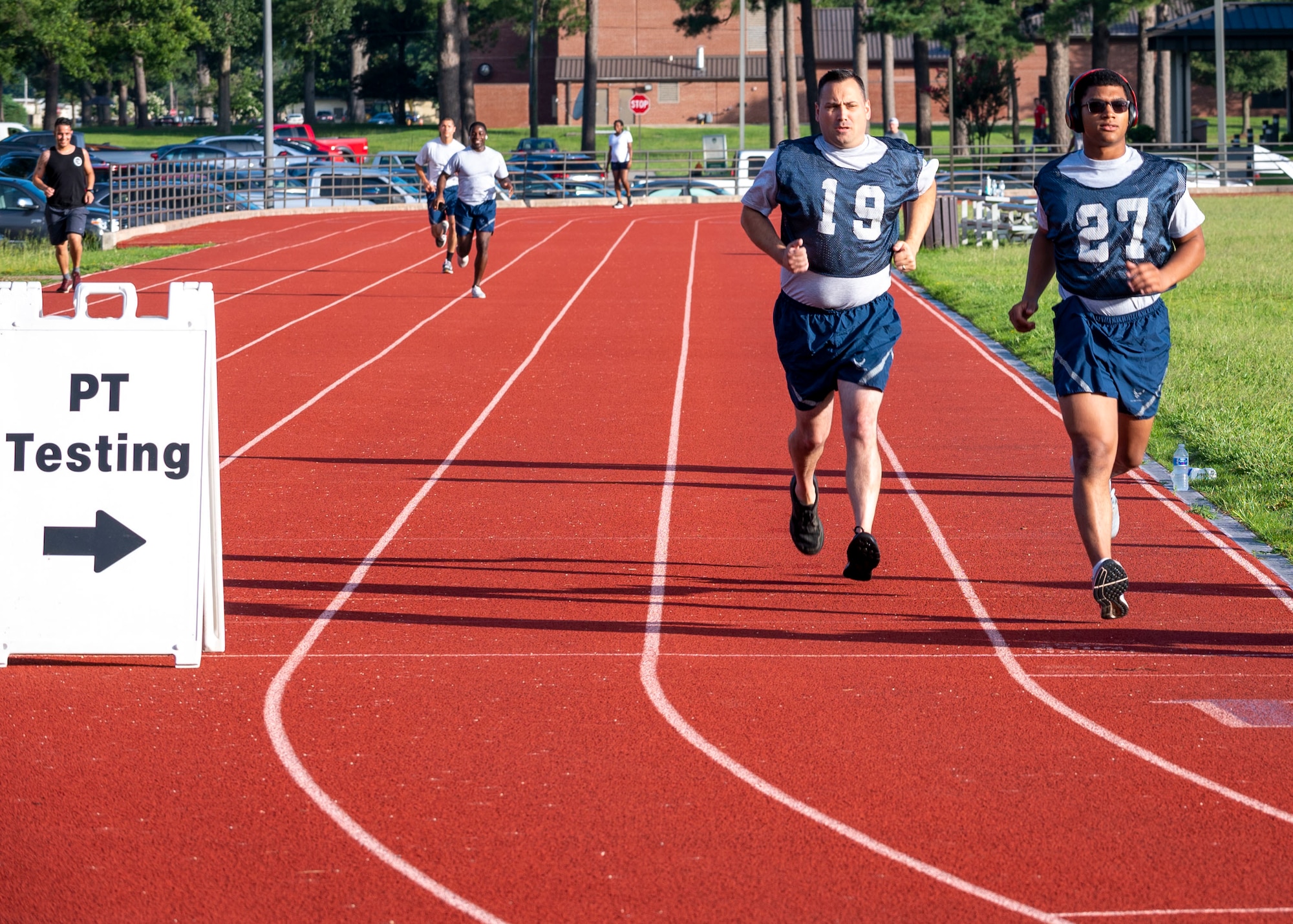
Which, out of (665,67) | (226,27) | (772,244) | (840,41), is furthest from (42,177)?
(840,41)

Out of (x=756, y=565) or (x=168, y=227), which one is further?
(x=168, y=227)

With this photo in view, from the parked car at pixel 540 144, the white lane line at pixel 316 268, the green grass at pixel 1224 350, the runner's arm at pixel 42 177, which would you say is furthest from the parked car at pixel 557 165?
the runner's arm at pixel 42 177

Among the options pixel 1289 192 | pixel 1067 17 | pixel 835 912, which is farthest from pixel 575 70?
pixel 835 912

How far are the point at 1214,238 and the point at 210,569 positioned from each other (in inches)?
963

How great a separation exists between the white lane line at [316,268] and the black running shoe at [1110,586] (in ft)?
47.6

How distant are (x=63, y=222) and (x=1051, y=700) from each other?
1652cm

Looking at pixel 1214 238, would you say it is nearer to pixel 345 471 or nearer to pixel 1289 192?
pixel 1289 192

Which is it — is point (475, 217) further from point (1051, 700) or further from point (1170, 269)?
point (1051, 700)

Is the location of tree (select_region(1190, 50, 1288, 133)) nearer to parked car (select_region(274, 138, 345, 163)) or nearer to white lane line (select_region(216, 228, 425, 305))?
parked car (select_region(274, 138, 345, 163))

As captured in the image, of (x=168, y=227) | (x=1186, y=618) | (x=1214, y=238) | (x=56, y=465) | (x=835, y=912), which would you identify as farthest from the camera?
(x=168, y=227)

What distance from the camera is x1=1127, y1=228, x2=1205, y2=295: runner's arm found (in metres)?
5.89

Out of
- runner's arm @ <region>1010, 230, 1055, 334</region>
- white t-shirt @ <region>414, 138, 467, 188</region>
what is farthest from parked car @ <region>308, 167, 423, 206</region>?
runner's arm @ <region>1010, 230, 1055, 334</region>

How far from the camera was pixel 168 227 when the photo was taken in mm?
31391

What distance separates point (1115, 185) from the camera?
6.01 metres
